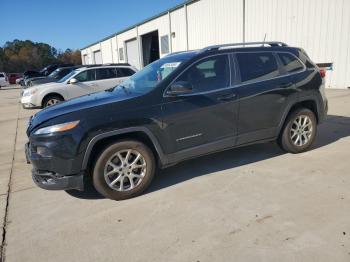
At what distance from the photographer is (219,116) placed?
4.52 meters

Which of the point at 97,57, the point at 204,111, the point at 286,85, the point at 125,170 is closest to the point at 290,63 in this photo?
the point at 286,85

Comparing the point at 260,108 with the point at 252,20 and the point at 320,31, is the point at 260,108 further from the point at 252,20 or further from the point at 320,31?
the point at 252,20

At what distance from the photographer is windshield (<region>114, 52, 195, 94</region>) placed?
4418 millimetres

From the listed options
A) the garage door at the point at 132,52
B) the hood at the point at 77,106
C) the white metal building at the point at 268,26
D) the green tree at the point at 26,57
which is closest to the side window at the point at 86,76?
the hood at the point at 77,106

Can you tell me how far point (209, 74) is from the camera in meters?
4.54

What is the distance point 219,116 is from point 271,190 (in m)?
1.18

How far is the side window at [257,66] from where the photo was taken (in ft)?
15.6

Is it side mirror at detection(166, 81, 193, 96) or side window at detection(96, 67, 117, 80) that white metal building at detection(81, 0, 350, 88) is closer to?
side window at detection(96, 67, 117, 80)

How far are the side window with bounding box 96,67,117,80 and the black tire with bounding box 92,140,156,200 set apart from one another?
29.0 ft

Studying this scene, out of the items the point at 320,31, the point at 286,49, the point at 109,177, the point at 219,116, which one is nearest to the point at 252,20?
the point at 320,31

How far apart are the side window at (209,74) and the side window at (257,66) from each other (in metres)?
0.26

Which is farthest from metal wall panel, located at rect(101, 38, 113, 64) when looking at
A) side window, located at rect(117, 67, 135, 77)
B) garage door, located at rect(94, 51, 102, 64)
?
side window, located at rect(117, 67, 135, 77)

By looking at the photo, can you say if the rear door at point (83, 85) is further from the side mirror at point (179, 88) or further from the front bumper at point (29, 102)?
the side mirror at point (179, 88)

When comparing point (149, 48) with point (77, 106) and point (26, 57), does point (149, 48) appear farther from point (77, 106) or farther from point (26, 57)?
point (26, 57)
